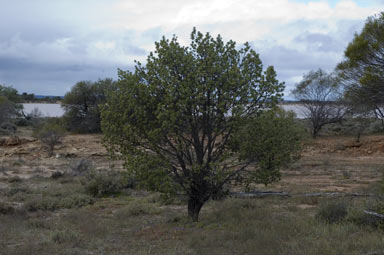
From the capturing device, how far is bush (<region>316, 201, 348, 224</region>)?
9368 mm

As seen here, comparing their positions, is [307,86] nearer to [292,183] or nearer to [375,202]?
[292,183]

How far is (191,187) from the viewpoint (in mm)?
10312

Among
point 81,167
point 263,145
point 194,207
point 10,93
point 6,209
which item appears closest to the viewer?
point 263,145

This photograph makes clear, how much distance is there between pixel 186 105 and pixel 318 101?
32.0 meters

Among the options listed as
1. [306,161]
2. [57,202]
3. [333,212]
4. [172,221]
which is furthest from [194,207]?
[306,161]

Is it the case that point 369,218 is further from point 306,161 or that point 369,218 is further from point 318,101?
point 318,101

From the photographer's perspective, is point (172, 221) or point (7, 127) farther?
point (7, 127)

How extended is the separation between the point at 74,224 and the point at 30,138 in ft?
83.9

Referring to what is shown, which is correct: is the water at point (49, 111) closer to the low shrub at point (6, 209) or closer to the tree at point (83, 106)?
the tree at point (83, 106)

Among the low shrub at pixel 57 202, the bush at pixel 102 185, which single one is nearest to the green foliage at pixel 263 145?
the low shrub at pixel 57 202

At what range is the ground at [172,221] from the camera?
7.54 meters

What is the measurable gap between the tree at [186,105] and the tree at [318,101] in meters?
29.9

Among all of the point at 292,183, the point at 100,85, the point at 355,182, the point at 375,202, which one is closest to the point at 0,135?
the point at 100,85

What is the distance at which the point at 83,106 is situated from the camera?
3988 cm
